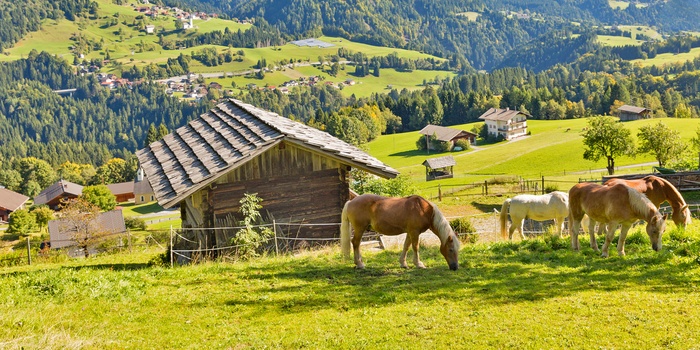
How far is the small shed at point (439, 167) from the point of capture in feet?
290

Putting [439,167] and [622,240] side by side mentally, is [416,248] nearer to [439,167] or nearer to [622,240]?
[622,240]

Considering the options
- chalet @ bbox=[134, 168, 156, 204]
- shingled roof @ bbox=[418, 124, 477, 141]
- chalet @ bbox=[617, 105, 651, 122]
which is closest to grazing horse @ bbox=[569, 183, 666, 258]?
shingled roof @ bbox=[418, 124, 477, 141]

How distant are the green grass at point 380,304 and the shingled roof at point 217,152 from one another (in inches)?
165

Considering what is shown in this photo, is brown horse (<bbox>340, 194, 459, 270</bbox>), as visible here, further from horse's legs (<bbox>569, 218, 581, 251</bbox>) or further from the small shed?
the small shed

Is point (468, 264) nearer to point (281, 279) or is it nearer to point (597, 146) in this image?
point (281, 279)

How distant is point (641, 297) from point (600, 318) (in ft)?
5.04

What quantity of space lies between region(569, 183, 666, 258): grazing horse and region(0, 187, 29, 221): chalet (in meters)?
127

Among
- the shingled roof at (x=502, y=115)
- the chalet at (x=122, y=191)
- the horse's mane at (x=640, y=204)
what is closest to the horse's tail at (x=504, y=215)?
the horse's mane at (x=640, y=204)

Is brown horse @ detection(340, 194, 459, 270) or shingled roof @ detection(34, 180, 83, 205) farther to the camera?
shingled roof @ detection(34, 180, 83, 205)

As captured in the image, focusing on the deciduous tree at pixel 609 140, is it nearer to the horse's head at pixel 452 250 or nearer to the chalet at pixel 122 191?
the horse's head at pixel 452 250

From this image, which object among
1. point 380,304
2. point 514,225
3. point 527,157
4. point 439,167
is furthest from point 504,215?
point 527,157

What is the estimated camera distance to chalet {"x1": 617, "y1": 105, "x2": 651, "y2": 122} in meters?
146

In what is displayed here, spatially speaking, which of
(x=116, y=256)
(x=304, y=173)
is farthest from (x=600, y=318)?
(x=116, y=256)

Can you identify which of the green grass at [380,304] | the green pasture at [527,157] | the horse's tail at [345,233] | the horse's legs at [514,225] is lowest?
the green pasture at [527,157]
